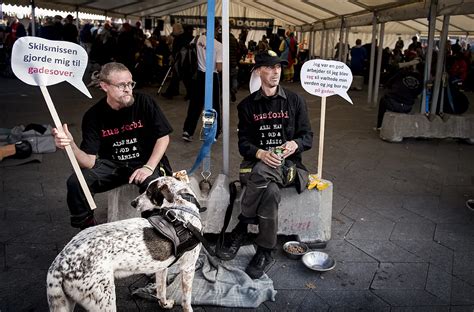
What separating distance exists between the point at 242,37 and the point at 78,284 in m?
16.5

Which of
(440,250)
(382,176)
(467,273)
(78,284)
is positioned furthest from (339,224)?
(78,284)

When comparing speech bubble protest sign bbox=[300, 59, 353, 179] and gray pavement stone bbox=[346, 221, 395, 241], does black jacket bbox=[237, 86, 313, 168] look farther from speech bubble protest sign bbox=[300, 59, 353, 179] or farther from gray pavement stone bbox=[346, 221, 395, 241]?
gray pavement stone bbox=[346, 221, 395, 241]

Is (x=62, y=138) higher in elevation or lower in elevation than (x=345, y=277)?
higher

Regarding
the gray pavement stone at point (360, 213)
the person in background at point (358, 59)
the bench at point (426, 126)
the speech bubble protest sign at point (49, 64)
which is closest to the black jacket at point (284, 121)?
the gray pavement stone at point (360, 213)

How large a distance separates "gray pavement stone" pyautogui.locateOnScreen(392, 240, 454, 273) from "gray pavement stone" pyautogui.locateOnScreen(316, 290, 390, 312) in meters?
0.75

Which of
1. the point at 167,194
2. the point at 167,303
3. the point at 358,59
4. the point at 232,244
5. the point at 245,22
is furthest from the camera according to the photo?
the point at 245,22

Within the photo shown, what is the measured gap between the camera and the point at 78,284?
203 centimetres

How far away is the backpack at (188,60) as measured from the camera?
7.71 meters

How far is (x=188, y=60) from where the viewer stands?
837 centimetres

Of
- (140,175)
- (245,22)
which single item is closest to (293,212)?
(140,175)

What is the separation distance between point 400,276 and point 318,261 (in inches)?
23.8

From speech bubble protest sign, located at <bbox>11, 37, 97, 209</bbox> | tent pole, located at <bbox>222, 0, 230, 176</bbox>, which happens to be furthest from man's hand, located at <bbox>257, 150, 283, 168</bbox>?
speech bubble protest sign, located at <bbox>11, 37, 97, 209</bbox>

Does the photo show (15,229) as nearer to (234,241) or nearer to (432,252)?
(234,241)

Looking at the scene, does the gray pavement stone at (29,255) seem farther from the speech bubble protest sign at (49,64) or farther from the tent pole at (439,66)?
the tent pole at (439,66)
